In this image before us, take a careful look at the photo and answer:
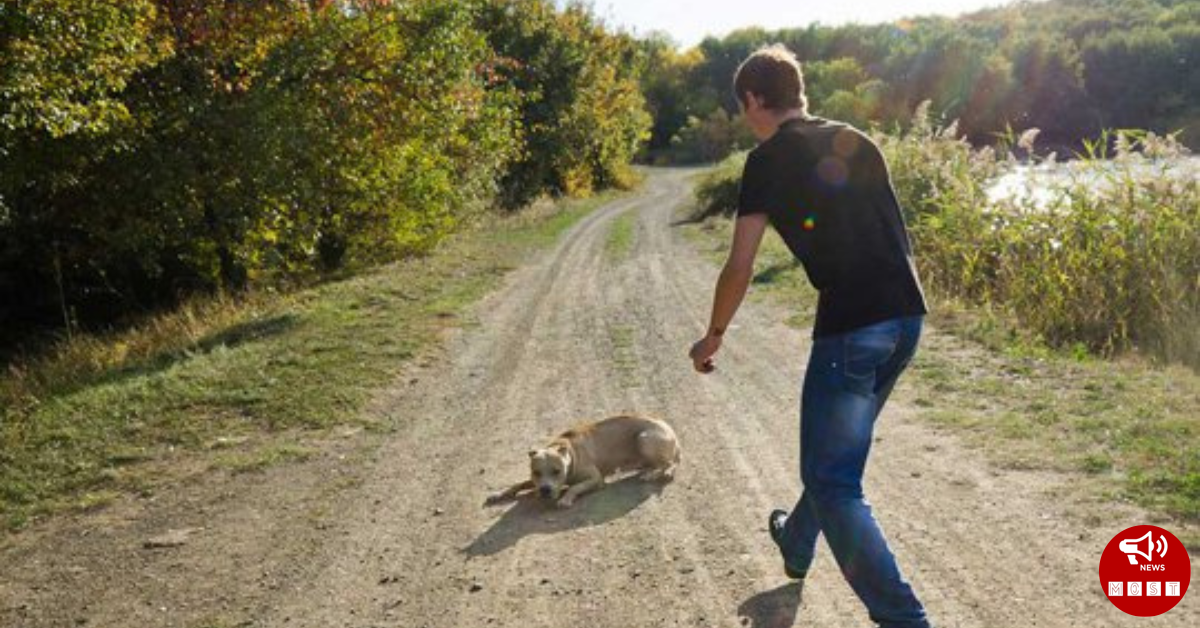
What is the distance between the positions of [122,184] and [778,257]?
10063 mm

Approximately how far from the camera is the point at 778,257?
645 inches

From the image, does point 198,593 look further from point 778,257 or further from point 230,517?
point 778,257

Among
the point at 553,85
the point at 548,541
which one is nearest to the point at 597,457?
the point at 548,541

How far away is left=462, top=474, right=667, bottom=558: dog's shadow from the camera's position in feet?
17.8

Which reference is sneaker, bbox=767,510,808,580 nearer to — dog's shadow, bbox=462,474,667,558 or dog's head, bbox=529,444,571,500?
dog's shadow, bbox=462,474,667,558

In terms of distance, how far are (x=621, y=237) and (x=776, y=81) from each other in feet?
64.0

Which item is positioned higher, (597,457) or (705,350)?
(705,350)

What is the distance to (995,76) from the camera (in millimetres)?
54625

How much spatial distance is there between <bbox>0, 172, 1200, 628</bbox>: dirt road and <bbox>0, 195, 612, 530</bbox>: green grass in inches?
22.4

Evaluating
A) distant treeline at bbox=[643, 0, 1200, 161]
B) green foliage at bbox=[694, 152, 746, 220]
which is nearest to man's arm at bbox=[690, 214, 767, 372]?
green foliage at bbox=[694, 152, 746, 220]

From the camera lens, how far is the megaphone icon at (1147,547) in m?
4.55

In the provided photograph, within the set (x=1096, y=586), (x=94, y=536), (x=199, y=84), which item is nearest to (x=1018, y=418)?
(x=1096, y=586)

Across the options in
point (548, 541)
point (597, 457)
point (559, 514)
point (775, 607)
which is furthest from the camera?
point (597, 457)

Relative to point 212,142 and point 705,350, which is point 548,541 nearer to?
point 705,350
